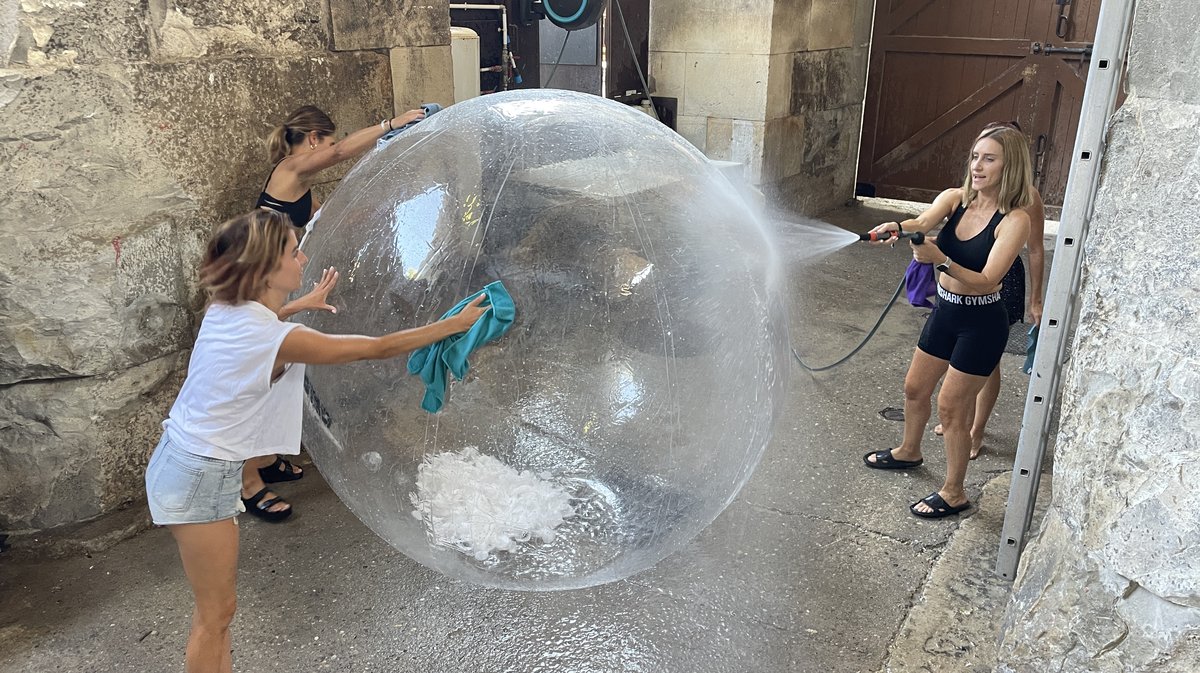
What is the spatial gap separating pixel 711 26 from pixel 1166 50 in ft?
17.8

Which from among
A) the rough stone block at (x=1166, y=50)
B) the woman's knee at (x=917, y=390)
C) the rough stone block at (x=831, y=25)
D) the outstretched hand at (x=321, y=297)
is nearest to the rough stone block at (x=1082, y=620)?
the rough stone block at (x=1166, y=50)

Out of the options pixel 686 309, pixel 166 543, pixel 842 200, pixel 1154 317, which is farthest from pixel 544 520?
pixel 842 200

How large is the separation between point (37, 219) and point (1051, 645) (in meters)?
3.25

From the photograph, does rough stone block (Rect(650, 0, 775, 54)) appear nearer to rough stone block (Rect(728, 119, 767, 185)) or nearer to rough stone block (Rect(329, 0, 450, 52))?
rough stone block (Rect(728, 119, 767, 185))

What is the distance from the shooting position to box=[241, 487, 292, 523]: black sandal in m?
3.40

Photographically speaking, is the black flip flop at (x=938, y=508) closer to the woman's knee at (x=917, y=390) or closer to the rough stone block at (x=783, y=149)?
the woman's knee at (x=917, y=390)

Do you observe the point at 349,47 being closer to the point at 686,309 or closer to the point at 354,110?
the point at 354,110

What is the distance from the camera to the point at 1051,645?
222 centimetres

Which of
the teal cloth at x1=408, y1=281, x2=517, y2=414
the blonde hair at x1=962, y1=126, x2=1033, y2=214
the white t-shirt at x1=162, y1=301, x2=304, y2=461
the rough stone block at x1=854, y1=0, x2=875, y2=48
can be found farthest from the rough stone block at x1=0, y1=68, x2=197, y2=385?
the rough stone block at x1=854, y1=0, x2=875, y2=48

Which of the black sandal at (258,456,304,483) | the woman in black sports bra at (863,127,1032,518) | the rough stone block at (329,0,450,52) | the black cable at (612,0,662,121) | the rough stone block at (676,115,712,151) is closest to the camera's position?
the woman in black sports bra at (863,127,1032,518)

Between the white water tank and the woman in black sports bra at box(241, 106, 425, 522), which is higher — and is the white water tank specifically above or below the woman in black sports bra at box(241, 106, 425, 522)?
above

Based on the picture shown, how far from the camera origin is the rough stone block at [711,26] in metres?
6.80

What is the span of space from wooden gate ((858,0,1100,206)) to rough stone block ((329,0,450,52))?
518 cm

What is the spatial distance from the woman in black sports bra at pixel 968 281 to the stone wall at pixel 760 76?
365 centimetres
